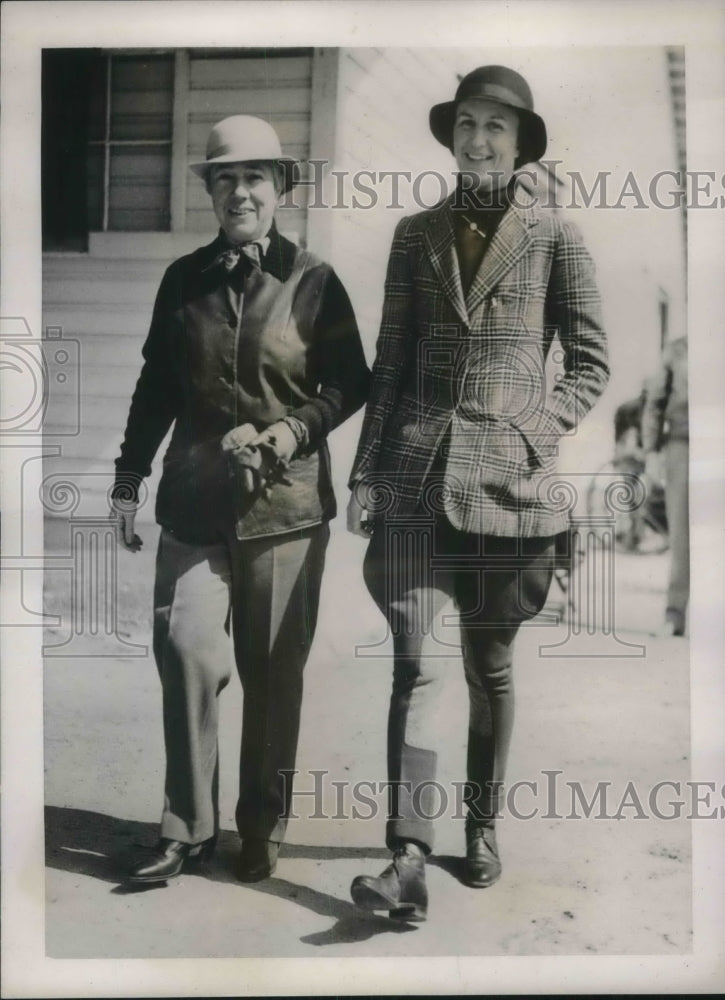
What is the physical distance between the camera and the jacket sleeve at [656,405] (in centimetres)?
300

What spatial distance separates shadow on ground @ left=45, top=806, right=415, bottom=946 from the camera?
9.77 ft

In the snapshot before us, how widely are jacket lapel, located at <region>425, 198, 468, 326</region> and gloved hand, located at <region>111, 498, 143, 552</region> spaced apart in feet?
3.71

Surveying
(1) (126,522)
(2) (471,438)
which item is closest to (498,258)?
(2) (471,438)

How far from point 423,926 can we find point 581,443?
1521 millimetres

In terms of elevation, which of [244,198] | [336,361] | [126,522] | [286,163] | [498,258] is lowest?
[126,522]

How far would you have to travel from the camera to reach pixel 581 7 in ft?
9.87

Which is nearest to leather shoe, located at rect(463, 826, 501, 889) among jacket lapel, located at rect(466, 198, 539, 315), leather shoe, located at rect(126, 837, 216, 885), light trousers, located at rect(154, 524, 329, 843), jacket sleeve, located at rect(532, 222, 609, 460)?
light trousers, located at rect(154, 524, 329, 843)

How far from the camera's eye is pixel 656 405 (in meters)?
3.00

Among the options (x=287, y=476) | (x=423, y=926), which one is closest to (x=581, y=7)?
(x=287, y=476)

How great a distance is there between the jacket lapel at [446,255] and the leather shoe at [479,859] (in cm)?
152

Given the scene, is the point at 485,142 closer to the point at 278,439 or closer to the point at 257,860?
the point at 278,439

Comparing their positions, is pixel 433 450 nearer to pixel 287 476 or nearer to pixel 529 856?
pixel 287 476

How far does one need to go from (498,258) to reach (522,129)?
1.32 ft

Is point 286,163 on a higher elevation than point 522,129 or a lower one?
lower
